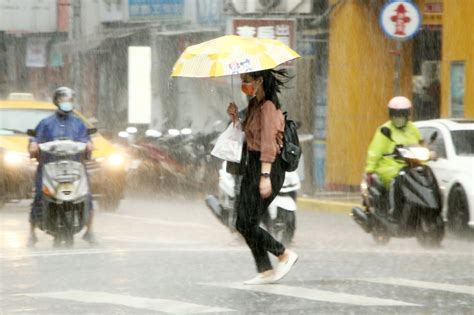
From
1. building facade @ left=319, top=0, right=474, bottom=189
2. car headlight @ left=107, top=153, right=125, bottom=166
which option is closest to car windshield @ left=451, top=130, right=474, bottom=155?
car headlight @ left=107, top=153, right=125, bottom=166

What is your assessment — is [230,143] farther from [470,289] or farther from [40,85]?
[40,85]

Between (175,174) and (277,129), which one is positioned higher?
(277,129)

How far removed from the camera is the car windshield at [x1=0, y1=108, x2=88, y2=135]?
24.2 metres

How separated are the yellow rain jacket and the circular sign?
244 inches

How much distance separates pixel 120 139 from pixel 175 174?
15.0 ft

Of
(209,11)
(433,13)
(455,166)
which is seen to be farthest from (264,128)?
(209,11)

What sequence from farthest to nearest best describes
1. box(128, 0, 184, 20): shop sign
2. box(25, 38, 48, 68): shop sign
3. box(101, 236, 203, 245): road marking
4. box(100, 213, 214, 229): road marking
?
box(25, 38, 48, 68): shop sign, box(128, 0, 184, 20): shop sign, box(100, 213, 214, 229): road marking, box(101, 236, 203, 245): road marking

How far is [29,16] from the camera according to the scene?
5397cm

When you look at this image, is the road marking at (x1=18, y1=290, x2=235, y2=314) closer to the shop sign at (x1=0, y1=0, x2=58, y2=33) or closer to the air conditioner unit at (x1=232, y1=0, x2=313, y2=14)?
the air conditioner unit at (x1=232, y1=0, x2=313, y2=14)

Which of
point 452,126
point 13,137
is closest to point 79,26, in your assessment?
point 13,137

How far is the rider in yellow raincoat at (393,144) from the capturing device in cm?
A: 1692

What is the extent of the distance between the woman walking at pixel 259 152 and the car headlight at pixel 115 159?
39.5 feet

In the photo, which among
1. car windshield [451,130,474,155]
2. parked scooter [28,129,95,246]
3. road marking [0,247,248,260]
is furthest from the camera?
car windshield [451,130,474,155]

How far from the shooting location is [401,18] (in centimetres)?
2320
